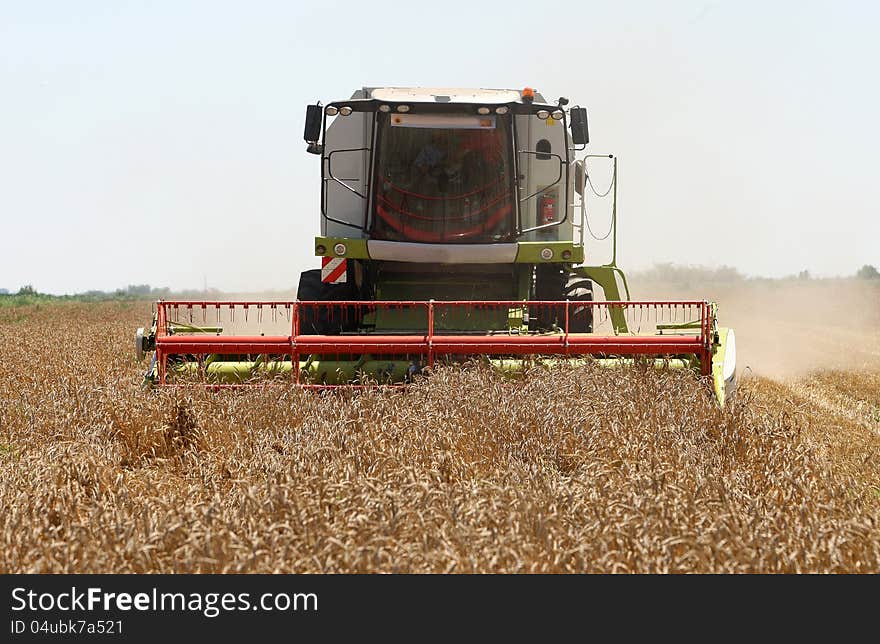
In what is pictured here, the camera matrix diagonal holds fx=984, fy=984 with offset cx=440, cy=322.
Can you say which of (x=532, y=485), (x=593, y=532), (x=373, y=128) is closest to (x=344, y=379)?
(x=373, y=128)

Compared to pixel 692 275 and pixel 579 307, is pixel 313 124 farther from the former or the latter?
pixel 692 275

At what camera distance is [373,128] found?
7430 millimetres

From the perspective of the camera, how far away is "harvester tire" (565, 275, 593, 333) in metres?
7.54

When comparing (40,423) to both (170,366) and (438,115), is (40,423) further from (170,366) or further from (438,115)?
(438,115)

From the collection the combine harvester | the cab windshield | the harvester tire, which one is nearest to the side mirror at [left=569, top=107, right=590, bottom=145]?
the combine harvester

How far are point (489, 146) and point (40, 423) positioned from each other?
372 cm

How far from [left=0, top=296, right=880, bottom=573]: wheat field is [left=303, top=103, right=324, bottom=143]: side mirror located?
7.60ft

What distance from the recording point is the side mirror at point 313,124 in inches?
287

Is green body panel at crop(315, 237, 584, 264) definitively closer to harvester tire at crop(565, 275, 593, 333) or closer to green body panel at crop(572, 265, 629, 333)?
harvester tire at crop(565, 275, 593, 333)

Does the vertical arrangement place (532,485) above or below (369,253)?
below

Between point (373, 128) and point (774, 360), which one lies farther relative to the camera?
point (774, 360)

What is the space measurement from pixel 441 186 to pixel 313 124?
3.47ft

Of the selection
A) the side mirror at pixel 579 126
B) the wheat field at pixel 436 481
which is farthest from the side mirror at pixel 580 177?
the wheat field at pixel 436 481

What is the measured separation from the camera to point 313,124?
7309mm
